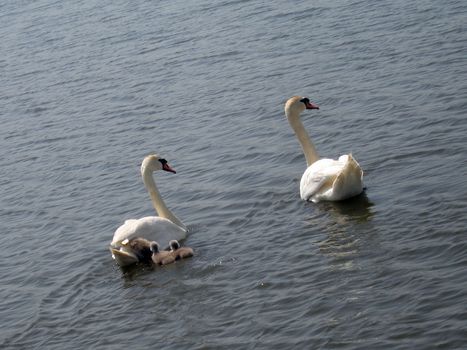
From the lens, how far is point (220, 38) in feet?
75.3

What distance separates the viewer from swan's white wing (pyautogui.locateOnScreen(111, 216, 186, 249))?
1280 centimetres

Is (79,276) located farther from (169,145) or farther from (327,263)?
(169,145)

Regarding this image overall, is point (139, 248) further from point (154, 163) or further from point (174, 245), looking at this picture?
point (154, 163)

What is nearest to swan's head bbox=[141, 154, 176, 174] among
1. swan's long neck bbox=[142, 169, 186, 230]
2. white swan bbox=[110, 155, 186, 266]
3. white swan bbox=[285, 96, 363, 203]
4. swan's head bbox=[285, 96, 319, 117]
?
swan's long neck bbox=[142, 169, 186, 230]

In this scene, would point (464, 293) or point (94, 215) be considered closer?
point (464, 293)

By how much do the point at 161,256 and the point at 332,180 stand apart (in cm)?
228

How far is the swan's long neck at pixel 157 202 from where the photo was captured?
13.5 meters

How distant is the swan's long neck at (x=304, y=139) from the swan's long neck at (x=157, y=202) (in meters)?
2.04

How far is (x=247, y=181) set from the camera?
14.5 meters

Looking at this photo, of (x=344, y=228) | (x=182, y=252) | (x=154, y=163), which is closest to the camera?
(x=344, y=228)

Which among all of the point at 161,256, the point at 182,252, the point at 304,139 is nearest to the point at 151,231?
the point at 161,256

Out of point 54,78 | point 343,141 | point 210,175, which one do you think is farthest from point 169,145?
point 54,78

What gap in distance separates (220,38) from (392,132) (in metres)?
8.65

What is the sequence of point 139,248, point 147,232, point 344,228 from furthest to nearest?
Answer: point 147,232 < point 139,248 < point 344,228
